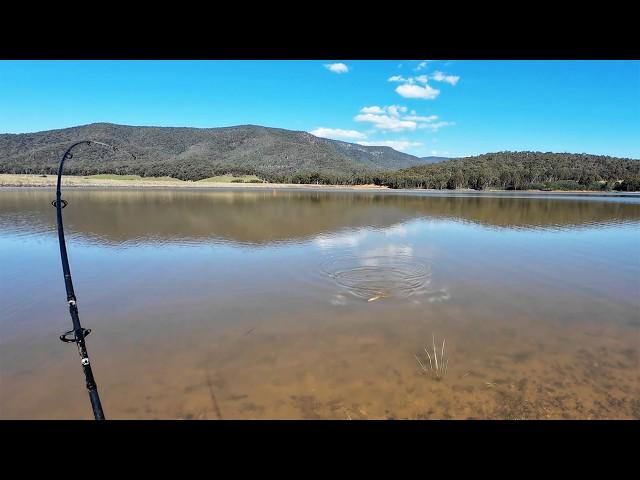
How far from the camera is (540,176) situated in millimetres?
126500

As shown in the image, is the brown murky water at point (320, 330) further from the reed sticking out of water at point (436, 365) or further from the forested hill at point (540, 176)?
the forested hill at point (540, 176)

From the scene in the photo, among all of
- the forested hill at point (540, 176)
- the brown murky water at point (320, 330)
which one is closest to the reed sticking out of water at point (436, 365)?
the brown murky water at point (320, 330)

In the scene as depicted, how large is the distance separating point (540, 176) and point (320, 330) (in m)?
145

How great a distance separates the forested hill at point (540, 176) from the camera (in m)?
113

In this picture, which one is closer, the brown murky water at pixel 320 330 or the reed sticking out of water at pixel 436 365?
the brown murky water at pixel 320 330

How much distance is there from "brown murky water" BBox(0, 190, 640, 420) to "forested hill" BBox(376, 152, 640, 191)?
11090 cm

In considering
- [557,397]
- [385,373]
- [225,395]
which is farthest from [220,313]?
[557,397]

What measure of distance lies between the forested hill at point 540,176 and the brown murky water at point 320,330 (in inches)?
4366

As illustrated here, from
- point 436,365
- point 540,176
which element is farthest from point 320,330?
point 540,176

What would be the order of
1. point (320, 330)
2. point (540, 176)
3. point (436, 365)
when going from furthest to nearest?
1. point (540, 176)
2. point (320, 330)
3. point (436, 365)

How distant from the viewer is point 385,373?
21.9 ft

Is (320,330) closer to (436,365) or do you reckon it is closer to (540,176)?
(436,365)
